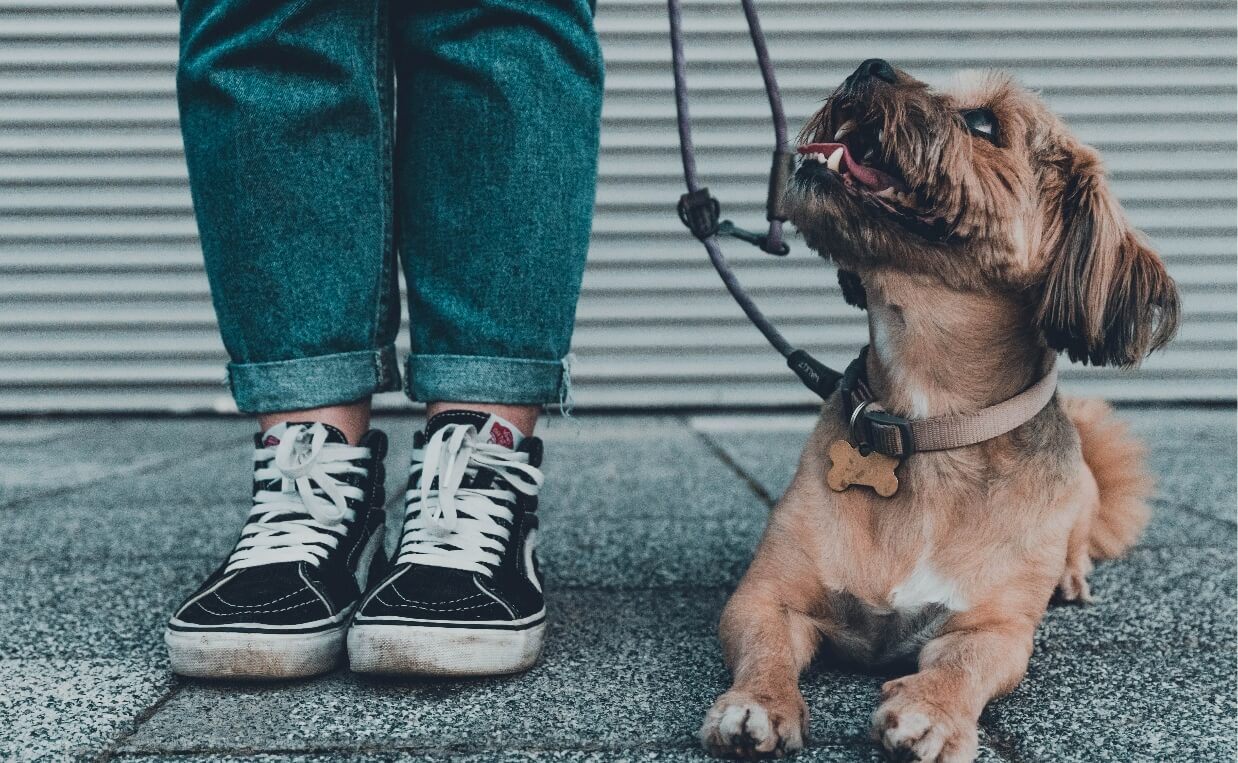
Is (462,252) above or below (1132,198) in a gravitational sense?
above

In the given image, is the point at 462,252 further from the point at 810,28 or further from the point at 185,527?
the point at 810,28

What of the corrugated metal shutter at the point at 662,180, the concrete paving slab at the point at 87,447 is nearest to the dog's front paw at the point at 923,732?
the concrete paving slab at the point at 87,447

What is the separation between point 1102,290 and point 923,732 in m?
0.75

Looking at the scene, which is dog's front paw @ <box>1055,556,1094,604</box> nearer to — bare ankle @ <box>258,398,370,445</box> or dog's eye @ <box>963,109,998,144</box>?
dog's eye @ <box>963,109,998,144</box>

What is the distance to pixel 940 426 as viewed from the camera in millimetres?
1602

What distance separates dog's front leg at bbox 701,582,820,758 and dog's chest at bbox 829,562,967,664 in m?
0.05

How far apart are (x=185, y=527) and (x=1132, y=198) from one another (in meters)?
3.95

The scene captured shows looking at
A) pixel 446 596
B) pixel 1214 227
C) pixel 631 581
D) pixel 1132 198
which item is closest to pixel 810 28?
pixel 1132 198

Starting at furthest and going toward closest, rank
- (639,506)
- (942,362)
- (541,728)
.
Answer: (639,506) → (942,362) → (541,728)

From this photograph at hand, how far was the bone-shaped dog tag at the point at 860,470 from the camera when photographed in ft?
5.34

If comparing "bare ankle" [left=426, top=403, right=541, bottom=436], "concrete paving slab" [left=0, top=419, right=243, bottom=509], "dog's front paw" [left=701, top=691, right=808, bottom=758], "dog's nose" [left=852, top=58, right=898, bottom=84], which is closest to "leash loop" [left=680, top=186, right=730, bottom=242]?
"dog's nose" [left=852, top=58, right=898, bottom=84]

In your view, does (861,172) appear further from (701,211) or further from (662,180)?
(662,180)

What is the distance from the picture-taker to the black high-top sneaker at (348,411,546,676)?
144cm

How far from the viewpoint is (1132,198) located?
4.56 m
